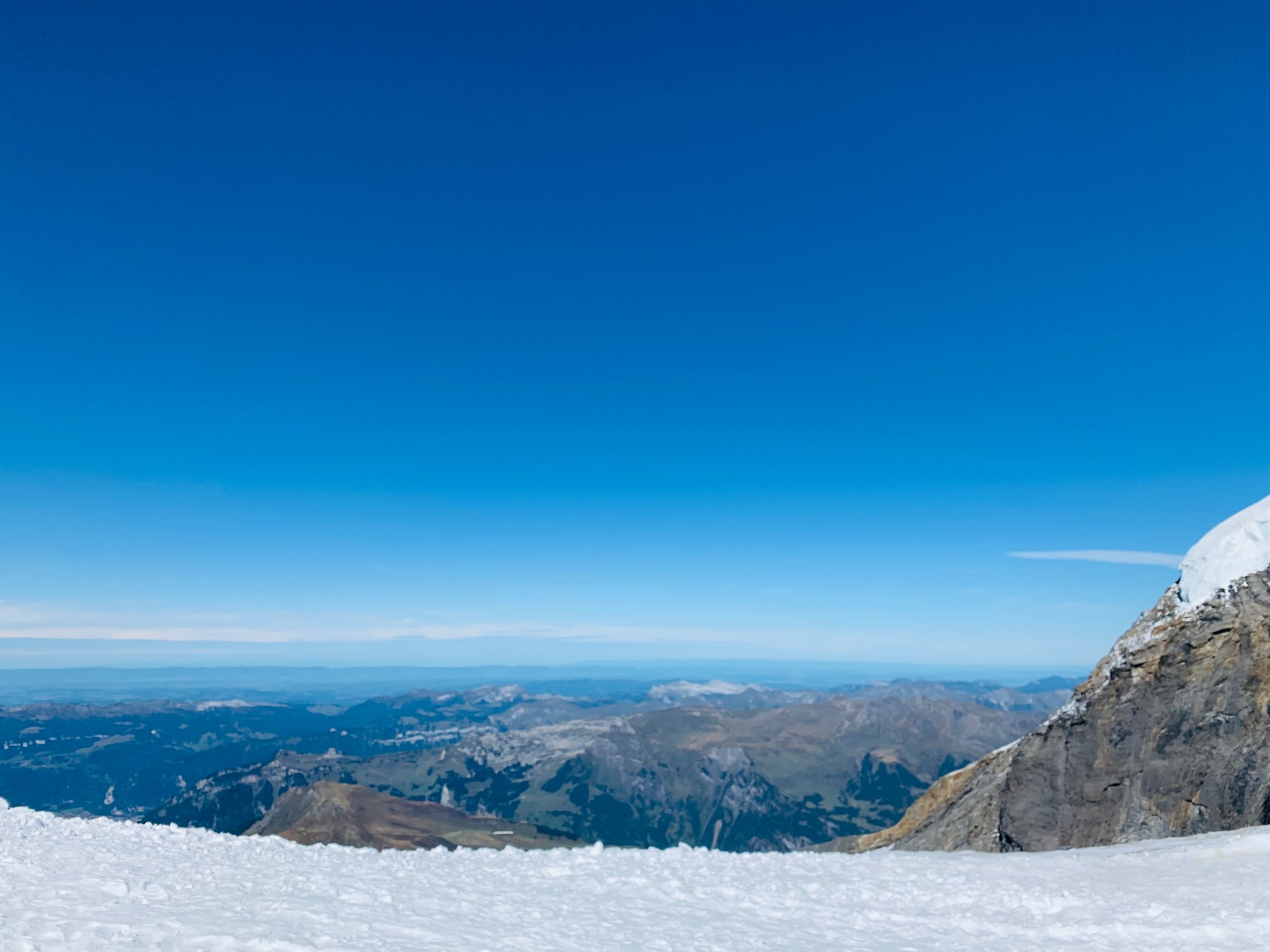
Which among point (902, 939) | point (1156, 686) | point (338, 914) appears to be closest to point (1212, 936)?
point (902, 939)

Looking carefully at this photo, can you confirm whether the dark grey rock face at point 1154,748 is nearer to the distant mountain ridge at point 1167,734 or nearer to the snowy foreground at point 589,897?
the distant mountain ridge at point 1167,734

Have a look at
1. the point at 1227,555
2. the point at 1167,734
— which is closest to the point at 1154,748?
the point at 1167,734

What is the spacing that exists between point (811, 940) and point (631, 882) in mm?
5050

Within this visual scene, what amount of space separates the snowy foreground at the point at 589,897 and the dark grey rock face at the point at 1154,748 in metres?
16.3

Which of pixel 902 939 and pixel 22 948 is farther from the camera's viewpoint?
pixel 902 939

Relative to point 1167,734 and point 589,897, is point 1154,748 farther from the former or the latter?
point 589,897

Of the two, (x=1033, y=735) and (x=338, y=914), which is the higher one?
(x=338, y=914)

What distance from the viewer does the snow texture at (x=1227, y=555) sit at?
3847cm

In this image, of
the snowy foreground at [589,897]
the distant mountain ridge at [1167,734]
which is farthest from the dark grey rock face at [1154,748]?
the snowy foreground at [589,897]

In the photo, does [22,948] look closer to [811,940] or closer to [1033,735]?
[811,940]

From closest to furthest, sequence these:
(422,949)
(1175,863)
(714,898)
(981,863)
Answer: (422,949) → (714,898) → (1175,863) → (981,863)

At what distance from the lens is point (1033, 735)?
45.8m

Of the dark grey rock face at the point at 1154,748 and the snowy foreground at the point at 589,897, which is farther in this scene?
the dark grey rock face at the point at 1154,748

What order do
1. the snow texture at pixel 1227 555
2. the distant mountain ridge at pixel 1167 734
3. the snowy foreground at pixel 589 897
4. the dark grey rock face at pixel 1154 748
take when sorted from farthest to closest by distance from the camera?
the snow texture at pixel 1227 555
the distant mountain ridge at pixel 1167 734
the dark grey rock face at pixel 1154 748
the snowy foreground at pixel 589 897
